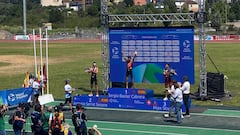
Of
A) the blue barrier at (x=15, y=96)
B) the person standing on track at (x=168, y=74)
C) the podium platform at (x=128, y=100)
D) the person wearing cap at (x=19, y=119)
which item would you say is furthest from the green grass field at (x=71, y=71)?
the person wearing cap at (x=19, y=119)

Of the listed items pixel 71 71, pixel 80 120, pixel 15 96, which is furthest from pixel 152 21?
pixel 71 71

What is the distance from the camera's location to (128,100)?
2314 cm

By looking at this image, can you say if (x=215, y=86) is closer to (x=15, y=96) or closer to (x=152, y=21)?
(x=152, y=21)

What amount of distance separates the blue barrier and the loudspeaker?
924cm

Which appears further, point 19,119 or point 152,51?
point 152,51

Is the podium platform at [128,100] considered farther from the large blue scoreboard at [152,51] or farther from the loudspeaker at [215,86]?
the loudspeaker at [215,86]

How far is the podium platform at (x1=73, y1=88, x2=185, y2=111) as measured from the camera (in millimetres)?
22391

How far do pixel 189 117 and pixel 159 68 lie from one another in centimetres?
503

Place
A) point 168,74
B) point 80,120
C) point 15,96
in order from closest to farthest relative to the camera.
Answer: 1. point 80,120
2. point 15,96
3. point 168,74

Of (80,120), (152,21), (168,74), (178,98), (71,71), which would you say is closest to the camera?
(80,120)

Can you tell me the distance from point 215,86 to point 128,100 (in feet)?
16.3

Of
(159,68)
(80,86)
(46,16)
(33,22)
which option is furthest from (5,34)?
(159,68)

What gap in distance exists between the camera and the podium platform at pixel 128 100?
22391 millimetres

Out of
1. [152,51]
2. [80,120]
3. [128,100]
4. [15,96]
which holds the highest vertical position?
[152,51]
